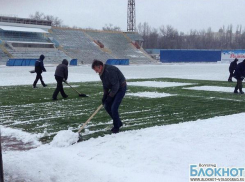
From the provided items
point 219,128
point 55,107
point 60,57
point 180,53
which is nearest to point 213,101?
point 219,128

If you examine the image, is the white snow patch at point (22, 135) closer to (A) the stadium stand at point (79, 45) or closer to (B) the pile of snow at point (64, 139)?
(B) the pile of snow at point (64, 139)

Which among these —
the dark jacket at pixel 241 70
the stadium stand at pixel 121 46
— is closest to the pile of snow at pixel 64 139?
the dark jacket at pixel 241 70

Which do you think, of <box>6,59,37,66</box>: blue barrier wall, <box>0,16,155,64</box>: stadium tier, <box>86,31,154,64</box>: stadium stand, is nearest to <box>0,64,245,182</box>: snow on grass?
<box>6,59,37,66</box>: blue barrier wall

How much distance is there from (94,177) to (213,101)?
877 centimetres

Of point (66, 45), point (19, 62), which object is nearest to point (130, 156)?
point (19, 62)

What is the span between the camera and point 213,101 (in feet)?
43.1

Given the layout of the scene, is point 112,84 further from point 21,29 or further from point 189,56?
point 189,56

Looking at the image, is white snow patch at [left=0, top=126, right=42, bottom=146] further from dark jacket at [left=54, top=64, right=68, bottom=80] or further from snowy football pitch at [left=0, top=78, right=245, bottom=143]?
dark jacket at [left=54, top=64, right=68, bottom=80]

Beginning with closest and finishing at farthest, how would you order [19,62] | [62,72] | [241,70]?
[62,72], [241,70], [19,62]

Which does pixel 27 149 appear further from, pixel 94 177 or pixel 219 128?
pixel 219 128
